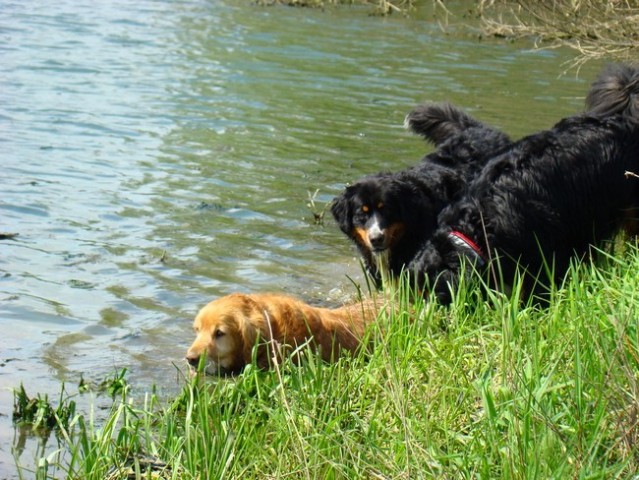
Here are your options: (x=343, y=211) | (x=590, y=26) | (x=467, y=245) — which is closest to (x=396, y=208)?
(x=343, y=211)

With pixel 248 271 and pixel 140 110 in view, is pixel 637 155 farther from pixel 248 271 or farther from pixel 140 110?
pixel 140 110

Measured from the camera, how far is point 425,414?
3.86m

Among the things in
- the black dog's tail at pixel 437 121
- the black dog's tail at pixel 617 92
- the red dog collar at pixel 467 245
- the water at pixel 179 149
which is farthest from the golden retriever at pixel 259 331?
the black dog's tail at pixel 437 121

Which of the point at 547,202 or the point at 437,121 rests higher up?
the point at 437,121

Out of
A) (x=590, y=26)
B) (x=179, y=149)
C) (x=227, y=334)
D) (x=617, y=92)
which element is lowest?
(x=179, y=149)

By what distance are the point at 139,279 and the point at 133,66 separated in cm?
908

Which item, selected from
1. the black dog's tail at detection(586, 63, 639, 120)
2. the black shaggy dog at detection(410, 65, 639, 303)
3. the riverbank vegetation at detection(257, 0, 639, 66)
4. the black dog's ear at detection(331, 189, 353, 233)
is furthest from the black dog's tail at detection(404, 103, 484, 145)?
the riverbank vegetation at detection(257, 0, 639, 66)

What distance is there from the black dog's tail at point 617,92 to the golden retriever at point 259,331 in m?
2.16

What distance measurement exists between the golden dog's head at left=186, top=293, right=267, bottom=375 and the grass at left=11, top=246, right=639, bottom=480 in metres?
0.12

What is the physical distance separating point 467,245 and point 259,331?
5.15 feet

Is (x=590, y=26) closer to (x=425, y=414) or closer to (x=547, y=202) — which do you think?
(x=547, y=202)

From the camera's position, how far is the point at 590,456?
327 centimetres

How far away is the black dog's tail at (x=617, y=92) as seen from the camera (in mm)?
6246

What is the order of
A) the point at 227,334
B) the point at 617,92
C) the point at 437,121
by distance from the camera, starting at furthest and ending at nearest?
the point at 437,121, the point at 617,92, the point at 227,334
